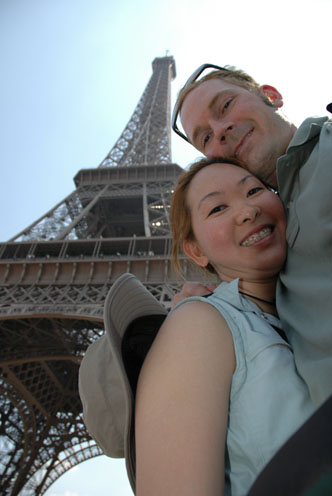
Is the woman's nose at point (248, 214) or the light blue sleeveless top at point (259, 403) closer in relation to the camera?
the light blue sleeveless top at point (259, 403)

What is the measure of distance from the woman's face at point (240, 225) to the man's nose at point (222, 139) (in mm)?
427

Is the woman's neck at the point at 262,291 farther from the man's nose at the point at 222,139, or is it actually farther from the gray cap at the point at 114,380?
the man's nose at the point at 222,139

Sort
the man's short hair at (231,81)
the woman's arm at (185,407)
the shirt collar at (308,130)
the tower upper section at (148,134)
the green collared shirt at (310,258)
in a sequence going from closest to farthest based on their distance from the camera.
Result: the woman's arm at (185,407), the green collared shirt at (310,258), the shirt collar at (308,130), the man's short hair at (231,81), the tower upper section at (148,134)

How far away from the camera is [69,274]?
12.6 m

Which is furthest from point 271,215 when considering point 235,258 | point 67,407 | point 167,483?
point 67,407

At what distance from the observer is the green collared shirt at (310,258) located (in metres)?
0.92

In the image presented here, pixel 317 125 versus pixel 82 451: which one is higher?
pixel 317 125

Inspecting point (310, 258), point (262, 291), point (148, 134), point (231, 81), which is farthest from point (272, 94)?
point (148, 134)

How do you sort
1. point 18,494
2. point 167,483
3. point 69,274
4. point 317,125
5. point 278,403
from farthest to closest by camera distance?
1. point 18,494
2. point 69,274
3. point 317,125
4. point 278,403
5. point 167,483

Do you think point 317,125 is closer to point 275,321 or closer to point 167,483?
point 275,321

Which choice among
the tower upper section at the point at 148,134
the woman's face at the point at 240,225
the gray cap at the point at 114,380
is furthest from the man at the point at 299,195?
the tower upper section at the point at 148,134

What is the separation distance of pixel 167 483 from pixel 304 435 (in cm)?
47

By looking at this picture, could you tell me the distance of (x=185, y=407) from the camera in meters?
0.86

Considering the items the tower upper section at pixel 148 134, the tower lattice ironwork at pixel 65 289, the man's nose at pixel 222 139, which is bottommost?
the tower lattice ironwork at pixel 65 289
